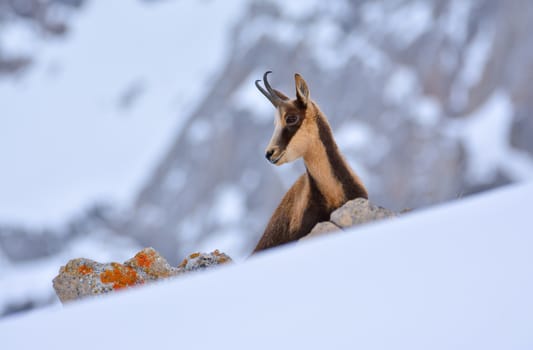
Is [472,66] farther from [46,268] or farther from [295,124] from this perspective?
[295,124]

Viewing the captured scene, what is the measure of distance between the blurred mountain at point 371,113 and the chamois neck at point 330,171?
55068mm

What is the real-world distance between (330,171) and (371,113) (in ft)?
242

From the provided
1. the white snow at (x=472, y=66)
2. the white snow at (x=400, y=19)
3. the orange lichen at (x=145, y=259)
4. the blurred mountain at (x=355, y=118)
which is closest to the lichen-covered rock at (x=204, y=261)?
the orange lichen at (x=145, y=259)

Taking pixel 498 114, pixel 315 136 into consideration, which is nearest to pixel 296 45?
pixel 498 114

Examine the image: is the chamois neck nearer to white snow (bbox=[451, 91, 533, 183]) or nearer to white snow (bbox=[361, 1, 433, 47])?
white snow (bbox=[451, 91, 533, 183])

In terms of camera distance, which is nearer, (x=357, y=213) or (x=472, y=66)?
(x=357, y=213)

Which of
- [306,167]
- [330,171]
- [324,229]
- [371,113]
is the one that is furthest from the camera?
[371,113]

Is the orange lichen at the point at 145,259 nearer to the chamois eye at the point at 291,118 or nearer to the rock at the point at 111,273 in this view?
the rock at the point at 111,273

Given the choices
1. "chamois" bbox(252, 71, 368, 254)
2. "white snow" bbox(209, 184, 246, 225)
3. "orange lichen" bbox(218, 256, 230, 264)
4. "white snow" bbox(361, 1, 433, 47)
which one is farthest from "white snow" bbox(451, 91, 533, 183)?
"orange lichen" bbox(218, 256, 230, 264)

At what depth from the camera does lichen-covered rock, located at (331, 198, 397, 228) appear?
8.09 m

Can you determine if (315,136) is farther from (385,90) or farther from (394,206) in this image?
(385,90)

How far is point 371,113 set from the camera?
82000 millimetres

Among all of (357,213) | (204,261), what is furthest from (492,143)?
(357,213)

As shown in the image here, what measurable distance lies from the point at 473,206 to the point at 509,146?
68.4m
